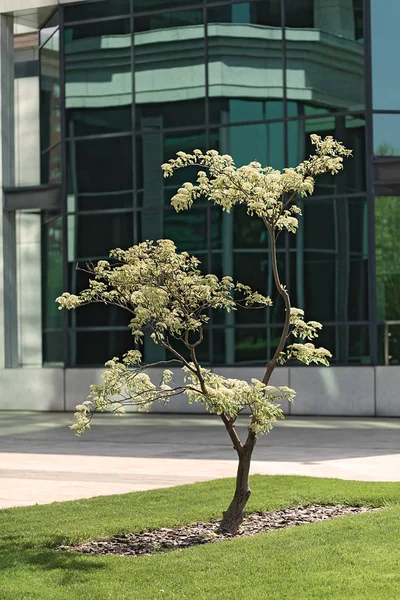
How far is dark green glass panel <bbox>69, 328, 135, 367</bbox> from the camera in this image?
2752 cm

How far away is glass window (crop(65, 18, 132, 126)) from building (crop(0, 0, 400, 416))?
0.12 ft

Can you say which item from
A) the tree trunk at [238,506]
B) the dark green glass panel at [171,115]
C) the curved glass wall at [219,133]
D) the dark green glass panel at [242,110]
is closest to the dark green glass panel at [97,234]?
the curved glass wall at [219,133]

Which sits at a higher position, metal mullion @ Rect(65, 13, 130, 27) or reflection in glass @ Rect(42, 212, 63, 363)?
metal mullion @ Rect(65, 13, 130, 27)

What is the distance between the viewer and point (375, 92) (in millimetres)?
25141

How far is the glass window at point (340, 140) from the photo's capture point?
25188 millimetres

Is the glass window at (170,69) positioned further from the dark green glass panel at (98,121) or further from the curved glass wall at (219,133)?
the dark green glass panel at (98,121)

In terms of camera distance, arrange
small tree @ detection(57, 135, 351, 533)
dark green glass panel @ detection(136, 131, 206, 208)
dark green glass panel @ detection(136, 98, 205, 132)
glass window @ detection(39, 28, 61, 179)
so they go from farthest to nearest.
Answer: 1. glass window @ detection(39, 28, 61, 179)
2. dark green glass panel @ detection(136, 131, 206, 208)
3. dark green glass panel @ detection(136, 98, 205, 132)
4. small tree @ detection(57, 135, 351, 533)

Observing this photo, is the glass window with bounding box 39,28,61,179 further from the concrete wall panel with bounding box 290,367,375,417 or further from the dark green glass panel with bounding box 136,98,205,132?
the concrete wall panel with bounding box 290,367,375,417

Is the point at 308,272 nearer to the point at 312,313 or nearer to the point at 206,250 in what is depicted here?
the point at 312,313

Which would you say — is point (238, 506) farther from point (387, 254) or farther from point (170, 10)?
point (170, 10)

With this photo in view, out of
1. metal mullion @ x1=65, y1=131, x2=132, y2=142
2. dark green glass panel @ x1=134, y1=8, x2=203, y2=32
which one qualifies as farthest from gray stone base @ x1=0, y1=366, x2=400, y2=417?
dark green glass panel @ x1=134, y1=8, x2=203, y2=32

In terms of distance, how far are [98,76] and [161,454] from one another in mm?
13683

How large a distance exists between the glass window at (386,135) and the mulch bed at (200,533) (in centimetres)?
1501

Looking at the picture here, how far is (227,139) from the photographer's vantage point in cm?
2641
